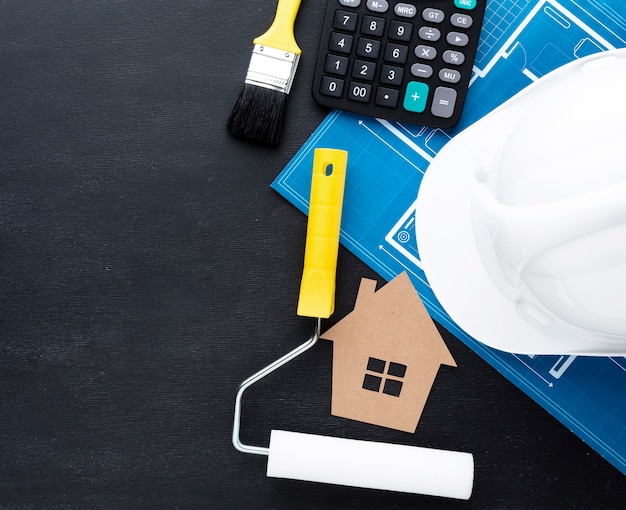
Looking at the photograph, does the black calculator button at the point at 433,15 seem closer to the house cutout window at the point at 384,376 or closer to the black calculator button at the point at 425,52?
the black calculator button at the point at 425,52

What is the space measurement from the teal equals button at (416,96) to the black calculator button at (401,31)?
0.04m

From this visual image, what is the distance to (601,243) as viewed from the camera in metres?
0.41

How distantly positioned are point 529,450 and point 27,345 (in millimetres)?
487

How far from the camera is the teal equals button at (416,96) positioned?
59cm

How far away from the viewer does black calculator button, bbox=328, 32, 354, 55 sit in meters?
0.60

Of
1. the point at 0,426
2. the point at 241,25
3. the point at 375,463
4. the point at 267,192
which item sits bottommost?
the point at 0,426

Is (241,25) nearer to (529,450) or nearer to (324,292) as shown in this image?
(324,292)

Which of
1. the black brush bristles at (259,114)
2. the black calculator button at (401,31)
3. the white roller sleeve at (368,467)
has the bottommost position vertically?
the white roller sleeve at (368,467)

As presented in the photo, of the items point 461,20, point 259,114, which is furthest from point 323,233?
point 461,20

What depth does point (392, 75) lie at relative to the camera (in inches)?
23.3

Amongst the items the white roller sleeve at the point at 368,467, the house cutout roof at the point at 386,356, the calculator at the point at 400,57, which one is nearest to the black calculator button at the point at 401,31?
the calculator at the point at 400,57

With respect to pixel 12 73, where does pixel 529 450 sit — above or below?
below

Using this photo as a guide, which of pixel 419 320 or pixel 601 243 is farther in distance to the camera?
pixel 419 320

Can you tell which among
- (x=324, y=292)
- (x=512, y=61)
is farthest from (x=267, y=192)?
(x=512, y=61)
